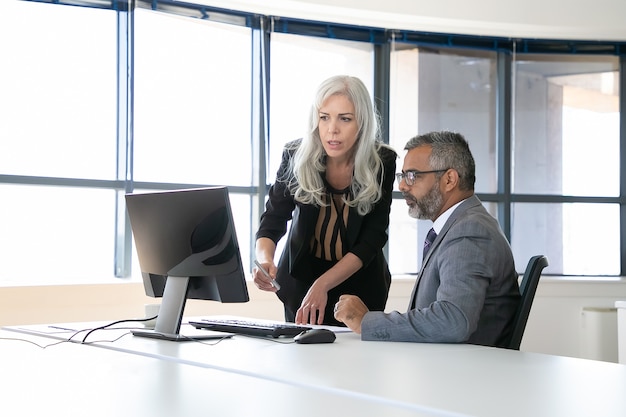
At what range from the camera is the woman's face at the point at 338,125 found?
3.09 meters

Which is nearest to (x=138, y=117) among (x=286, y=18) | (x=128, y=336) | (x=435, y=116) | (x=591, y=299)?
(x=286, y=18)

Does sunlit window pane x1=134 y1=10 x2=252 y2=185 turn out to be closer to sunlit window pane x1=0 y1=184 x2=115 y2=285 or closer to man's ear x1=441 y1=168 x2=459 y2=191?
sunlit window pane x1=0 y1=184 x2=115 y2=285

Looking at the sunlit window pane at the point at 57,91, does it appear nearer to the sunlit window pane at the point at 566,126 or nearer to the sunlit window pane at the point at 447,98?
the sunlit window pane at the point at 447,98

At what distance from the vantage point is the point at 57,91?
4875 millimetres

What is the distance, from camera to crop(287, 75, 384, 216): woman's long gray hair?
3.10m

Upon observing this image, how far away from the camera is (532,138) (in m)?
6.34

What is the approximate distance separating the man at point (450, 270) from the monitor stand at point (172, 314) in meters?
0.48

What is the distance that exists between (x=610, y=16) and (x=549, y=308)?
2.17 metres

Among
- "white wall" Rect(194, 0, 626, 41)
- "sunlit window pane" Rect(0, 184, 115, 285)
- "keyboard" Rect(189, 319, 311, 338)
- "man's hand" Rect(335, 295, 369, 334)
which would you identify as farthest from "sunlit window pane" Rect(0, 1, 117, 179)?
"man's hand" Rect(335, 295, 369, 334)

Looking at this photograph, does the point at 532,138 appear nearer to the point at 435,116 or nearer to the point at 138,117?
the point at 435,116

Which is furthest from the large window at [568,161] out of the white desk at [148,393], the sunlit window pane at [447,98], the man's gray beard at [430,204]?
the white desk at [148,393]

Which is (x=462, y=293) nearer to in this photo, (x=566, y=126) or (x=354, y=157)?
(x=354, y=157)

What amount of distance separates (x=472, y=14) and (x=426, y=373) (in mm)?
4192

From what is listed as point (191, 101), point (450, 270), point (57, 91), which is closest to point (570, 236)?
point (191, 101)
